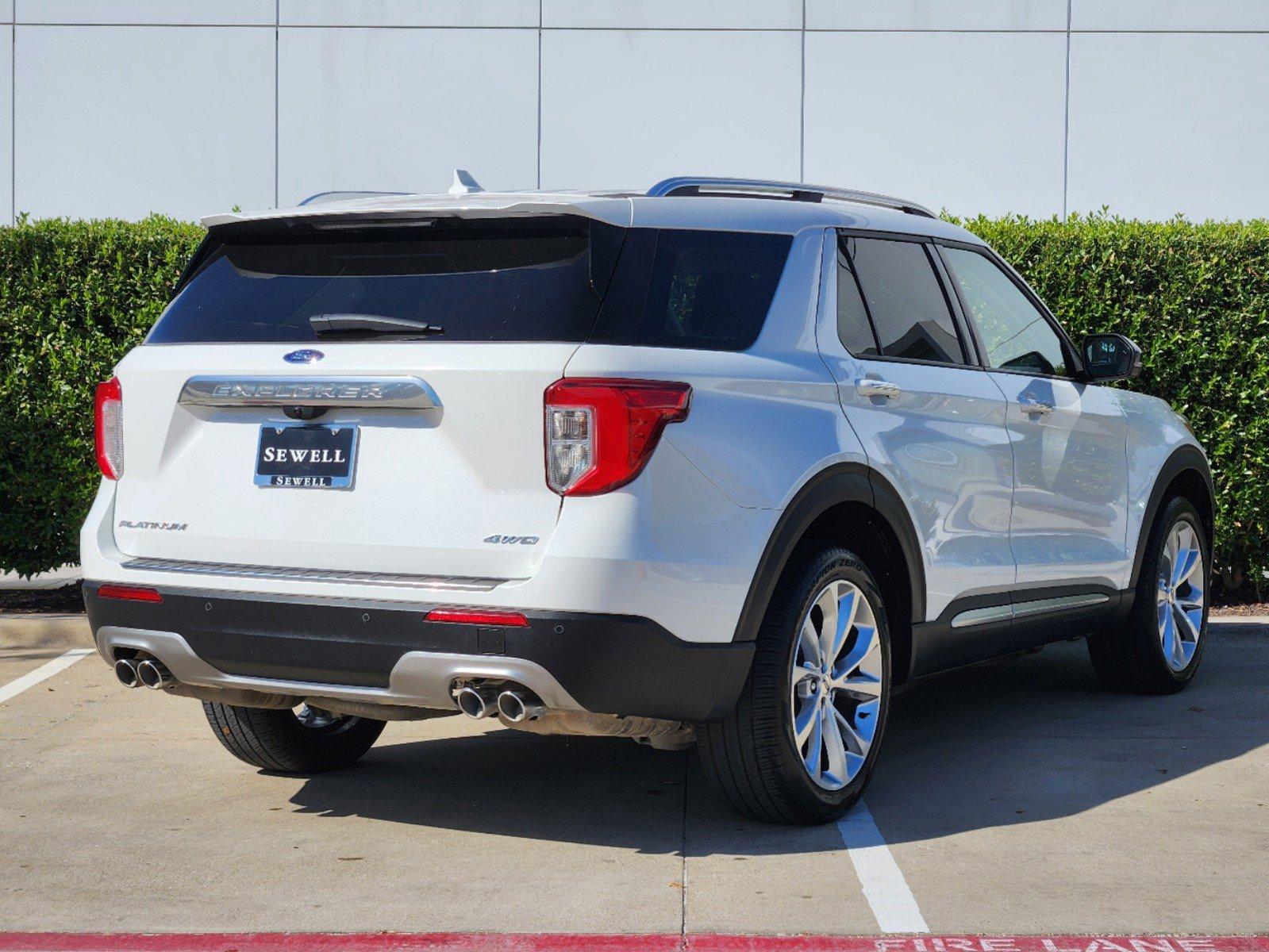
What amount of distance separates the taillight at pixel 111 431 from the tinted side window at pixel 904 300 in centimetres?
229

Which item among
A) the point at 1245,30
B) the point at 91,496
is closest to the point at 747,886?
the point at 91,496

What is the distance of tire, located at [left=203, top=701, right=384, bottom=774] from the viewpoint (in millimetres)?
5531

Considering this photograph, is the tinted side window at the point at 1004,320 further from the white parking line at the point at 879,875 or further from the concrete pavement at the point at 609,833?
the white parking line at the point at 879,875

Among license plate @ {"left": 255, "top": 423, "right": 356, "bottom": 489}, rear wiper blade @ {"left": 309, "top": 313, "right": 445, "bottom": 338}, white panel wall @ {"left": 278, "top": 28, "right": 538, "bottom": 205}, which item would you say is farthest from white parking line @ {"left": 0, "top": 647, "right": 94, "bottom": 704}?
white panel wall @ {"left": 278, "top": 28, "right": 538, "bottom": 205}

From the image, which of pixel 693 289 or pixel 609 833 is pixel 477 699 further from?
pixel 693 289

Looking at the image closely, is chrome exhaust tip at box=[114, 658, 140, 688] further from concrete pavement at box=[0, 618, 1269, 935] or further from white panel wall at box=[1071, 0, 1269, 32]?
white panel wall at box=[1071, 0, 1269, 32]

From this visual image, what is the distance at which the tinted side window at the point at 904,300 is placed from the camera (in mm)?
5277

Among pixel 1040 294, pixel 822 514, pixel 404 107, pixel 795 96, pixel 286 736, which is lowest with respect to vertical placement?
pixel 286 736

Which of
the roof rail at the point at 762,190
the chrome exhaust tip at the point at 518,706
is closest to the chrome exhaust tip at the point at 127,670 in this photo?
the chrome exhaust tip at the point at 518,706

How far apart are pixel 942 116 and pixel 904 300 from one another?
26.6ft

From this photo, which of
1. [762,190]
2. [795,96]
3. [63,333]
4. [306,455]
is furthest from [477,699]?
[795,96]

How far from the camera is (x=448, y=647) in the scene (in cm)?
Result: 417

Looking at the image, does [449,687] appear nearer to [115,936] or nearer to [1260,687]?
[115,936]

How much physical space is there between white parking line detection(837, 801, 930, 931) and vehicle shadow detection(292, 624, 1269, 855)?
0.06m
